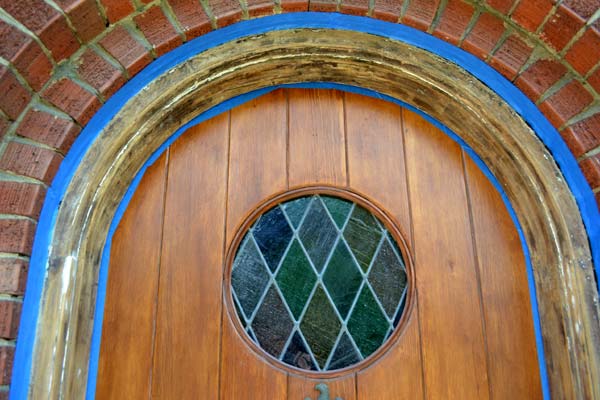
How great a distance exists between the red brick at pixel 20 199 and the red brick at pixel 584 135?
4.58ft

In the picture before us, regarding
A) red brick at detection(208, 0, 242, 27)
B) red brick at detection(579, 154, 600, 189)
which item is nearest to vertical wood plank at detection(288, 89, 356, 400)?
red brick at detection(208, 0, 242, 27)

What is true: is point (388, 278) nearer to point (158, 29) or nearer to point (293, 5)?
point (293, 5)

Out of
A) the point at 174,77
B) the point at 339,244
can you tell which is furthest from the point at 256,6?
the point at 339,244

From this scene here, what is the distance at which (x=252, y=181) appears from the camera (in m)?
1.67

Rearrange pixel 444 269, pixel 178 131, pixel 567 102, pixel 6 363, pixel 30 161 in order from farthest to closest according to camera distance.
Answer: pixel 178 131 → pixel 444 269 → pixel 567 102 → pixel 30 161 → pixel 6 363

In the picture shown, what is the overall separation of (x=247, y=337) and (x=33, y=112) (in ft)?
2.71

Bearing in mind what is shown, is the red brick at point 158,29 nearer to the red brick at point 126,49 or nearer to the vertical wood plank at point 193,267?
the red brick at point 126,49

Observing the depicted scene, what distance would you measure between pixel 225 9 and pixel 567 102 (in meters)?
0.98

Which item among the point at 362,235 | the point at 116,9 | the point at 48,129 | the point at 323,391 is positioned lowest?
the point at 323,391

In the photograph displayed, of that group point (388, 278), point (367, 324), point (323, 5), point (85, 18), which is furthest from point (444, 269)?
point (85, 18)

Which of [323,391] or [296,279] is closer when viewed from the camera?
[323,391]

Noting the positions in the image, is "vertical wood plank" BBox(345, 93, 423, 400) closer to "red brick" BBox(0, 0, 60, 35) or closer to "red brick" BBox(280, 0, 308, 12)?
"red brick" BBox(280, 0, 308, 12)

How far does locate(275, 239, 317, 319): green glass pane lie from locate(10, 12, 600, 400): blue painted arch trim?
0.51 metres

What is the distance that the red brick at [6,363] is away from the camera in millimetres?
1254
